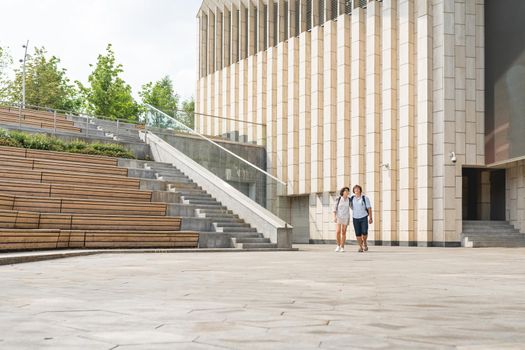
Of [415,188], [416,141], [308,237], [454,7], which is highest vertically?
[454,7]

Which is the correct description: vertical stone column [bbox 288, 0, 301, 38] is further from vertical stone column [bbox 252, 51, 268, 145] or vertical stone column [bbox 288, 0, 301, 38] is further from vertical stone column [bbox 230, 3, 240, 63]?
vertical stone column [bbox 230, 3, 240, 63]

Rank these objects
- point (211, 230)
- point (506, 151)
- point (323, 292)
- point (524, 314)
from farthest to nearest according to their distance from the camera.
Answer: point (506, 151) < point (211, 230) < point (323, 292) < point (524, 314)

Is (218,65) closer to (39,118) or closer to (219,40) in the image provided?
(219,40)

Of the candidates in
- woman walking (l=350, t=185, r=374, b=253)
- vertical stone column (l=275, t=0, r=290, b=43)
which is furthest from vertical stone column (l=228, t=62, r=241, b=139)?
woman walking (l=350, t=185, r=374, b=253)

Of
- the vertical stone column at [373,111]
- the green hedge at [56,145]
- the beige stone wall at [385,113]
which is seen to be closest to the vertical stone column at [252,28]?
the beige stone wall at [385,113]

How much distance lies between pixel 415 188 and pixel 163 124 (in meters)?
10.0

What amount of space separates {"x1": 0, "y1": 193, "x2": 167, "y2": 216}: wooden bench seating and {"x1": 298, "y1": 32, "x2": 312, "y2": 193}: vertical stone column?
46.0 ft

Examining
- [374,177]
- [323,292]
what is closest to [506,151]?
[374,177]

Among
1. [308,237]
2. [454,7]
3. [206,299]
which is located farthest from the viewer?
[308,237]

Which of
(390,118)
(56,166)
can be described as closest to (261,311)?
(56,166)

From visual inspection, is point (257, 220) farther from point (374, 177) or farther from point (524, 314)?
point (524, 314)

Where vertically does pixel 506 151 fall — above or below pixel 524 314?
above

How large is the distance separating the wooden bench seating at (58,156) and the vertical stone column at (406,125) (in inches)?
436

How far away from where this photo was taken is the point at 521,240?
23.7 metres
